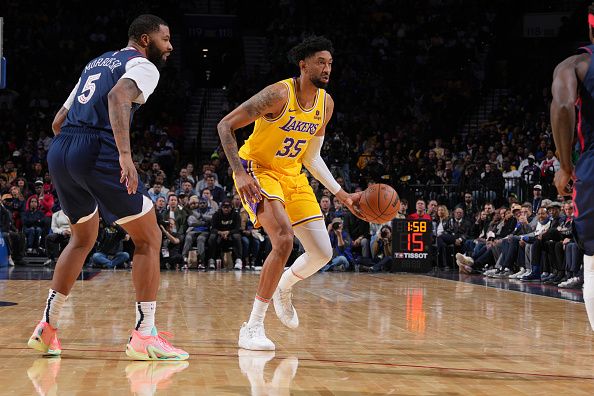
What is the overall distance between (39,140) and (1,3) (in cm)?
556

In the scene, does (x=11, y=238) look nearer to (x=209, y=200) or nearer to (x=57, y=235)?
(x=57, y=235)

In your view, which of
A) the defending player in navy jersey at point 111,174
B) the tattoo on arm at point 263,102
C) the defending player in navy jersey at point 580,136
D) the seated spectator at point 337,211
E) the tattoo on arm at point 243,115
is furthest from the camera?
the seated spectator at point 337,211

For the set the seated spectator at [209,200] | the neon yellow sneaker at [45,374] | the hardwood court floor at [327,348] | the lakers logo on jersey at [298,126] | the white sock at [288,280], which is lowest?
the hardwood court floor at [327,348]

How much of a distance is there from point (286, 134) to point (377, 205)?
826 millimetres

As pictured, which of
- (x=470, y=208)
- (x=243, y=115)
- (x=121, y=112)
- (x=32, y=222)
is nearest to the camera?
(x=121, y=112)

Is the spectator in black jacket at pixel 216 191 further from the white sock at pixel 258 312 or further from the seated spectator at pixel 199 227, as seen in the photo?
the white sock at pixel 258 312

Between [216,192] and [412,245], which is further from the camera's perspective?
[216,192]

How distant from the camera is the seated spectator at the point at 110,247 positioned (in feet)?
48.1

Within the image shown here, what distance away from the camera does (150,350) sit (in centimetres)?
463

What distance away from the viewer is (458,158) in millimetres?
→ 18859

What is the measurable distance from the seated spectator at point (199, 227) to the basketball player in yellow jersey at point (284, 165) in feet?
30.2

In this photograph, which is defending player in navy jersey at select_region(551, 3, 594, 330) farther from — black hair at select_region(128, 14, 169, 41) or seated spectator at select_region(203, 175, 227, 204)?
seated spectator at select_region(203, 175, 227, 204)

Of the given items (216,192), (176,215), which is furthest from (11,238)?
(216,192)

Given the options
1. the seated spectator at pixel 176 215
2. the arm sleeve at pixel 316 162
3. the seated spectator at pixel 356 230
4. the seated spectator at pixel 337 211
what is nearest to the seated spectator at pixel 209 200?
the seated spectator at pixel 176 215
